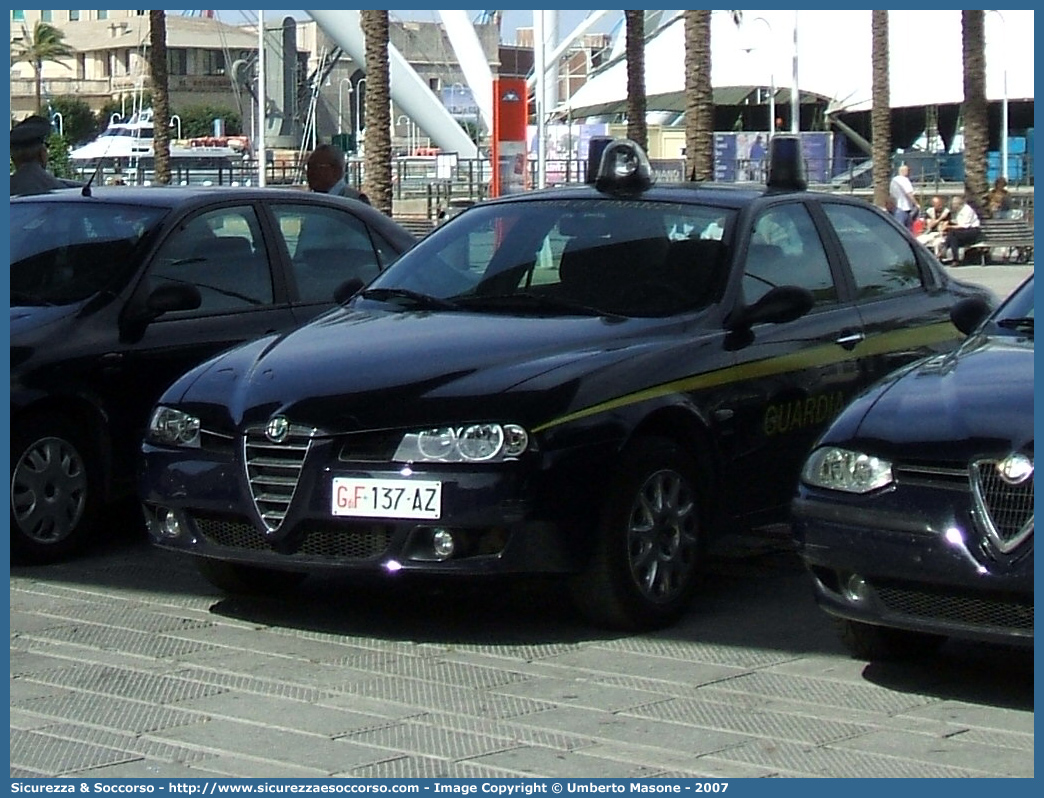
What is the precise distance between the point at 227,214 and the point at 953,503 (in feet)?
14.5

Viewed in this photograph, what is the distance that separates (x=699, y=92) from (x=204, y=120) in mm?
105573

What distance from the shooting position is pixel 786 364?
769cm

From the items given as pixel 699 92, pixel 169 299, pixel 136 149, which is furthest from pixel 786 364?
pixel 136 149

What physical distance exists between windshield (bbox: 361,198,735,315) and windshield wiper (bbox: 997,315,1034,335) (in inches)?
43.5

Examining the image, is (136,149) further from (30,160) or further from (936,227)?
(30,160)

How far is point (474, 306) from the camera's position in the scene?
7641mm

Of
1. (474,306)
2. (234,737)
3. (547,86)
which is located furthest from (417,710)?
(547,86)

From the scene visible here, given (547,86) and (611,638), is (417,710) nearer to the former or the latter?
(611,638)

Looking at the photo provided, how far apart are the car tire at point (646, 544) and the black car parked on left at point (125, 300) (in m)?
2.02

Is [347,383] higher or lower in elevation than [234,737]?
higher

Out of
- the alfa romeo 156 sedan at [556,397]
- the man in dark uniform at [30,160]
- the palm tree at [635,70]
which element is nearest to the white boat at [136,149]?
the palm tree at [635,70]

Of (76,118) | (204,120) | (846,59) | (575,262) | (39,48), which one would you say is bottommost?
(575,262)

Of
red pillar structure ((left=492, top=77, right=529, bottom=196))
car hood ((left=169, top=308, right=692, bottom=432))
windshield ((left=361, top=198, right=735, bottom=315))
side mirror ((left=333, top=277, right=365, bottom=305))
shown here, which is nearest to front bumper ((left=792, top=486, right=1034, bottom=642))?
car hood ((left=169, top=308, right=692, bottom=432))

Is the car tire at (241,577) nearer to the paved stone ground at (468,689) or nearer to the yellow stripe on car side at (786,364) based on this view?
the paved stone ground at (468,689)
